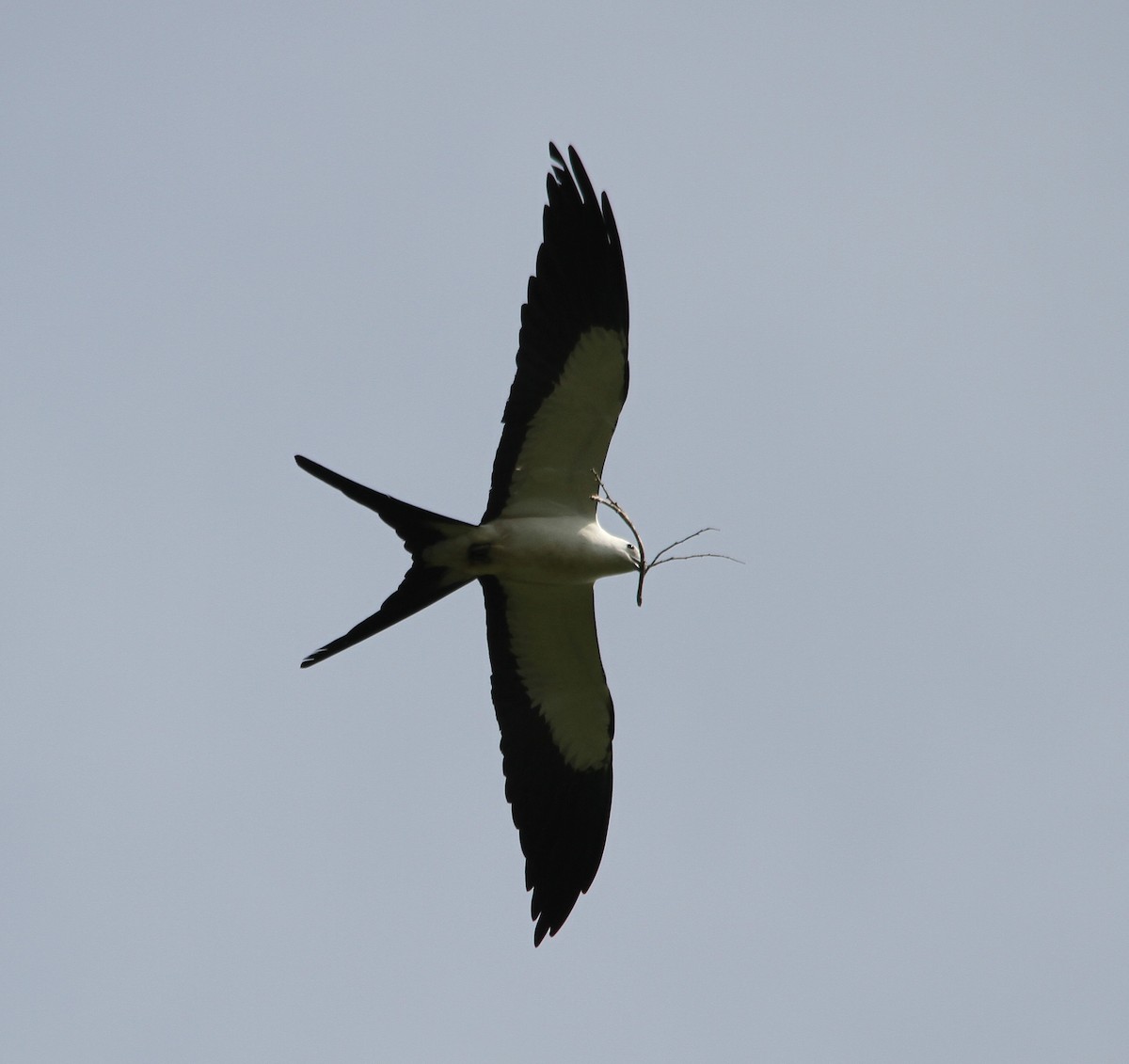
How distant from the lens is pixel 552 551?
9.87m

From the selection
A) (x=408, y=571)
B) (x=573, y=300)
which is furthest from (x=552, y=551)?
(x=573, y=300)

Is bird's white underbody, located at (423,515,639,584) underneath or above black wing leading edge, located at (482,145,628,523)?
underneath

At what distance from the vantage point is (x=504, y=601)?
1035 centimetres

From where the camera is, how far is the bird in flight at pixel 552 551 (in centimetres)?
952

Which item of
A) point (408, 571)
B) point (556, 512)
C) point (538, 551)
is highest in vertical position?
point (556, 512)

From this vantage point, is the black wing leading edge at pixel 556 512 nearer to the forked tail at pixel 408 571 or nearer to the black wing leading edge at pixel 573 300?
the black wing leading edge at pixel 573 300

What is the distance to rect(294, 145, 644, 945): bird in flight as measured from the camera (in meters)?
9.52

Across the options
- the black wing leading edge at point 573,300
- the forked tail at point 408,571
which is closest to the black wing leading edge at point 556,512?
the black wing leading edge at point 573,300

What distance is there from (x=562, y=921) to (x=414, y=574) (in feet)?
9.04

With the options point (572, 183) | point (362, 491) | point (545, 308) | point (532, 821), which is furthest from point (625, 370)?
point (532, 821)

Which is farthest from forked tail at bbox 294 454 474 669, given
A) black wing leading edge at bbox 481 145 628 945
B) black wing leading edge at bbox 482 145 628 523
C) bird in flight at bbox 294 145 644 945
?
black wing leading edge at bbox 482 145 628 523

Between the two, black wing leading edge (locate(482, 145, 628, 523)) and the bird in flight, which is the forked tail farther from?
black wing leading edge (locate(482, 145, 628, 523))

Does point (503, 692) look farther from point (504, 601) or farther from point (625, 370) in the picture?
point (625, 370)

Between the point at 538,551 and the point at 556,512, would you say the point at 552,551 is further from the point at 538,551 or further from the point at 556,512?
the point at 556,512
